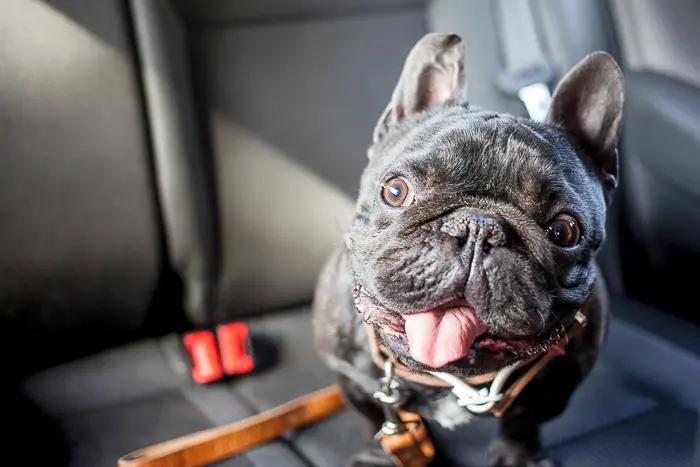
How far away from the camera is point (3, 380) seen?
1.42 metres

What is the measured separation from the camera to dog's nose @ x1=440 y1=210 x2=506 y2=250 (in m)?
0.80

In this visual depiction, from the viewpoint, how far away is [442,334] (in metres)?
0.83

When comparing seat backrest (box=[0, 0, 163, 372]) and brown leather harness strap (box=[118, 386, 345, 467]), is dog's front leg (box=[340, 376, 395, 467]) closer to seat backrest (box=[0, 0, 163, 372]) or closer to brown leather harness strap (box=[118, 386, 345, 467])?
brown leather harness strap (box=[118, 386, 345, 467])

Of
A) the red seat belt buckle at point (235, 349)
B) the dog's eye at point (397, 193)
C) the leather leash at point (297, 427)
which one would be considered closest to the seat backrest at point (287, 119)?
the red seat belt buckle at point (235, 349)

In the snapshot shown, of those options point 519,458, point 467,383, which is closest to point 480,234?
point 467,383

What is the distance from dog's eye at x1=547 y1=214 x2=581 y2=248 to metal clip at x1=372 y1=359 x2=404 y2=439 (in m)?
0.28

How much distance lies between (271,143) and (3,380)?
68cm

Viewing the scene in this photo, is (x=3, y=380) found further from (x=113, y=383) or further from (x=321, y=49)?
(x=321, y=49)

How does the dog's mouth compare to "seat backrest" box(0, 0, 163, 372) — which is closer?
the dog's mouth

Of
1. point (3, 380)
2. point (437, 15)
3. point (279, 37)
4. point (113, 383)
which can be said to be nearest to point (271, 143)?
point (279, 37)

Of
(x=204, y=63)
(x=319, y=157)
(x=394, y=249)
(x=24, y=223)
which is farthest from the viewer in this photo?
(x=319, y=157)

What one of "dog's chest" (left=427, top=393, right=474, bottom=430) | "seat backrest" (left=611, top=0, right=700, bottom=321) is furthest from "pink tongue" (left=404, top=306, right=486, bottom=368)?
"seat backrest" (left=611, top=0, right=700, bottom=321)

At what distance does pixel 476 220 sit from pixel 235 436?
61 cm

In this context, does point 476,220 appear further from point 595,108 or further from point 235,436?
point 235,436
